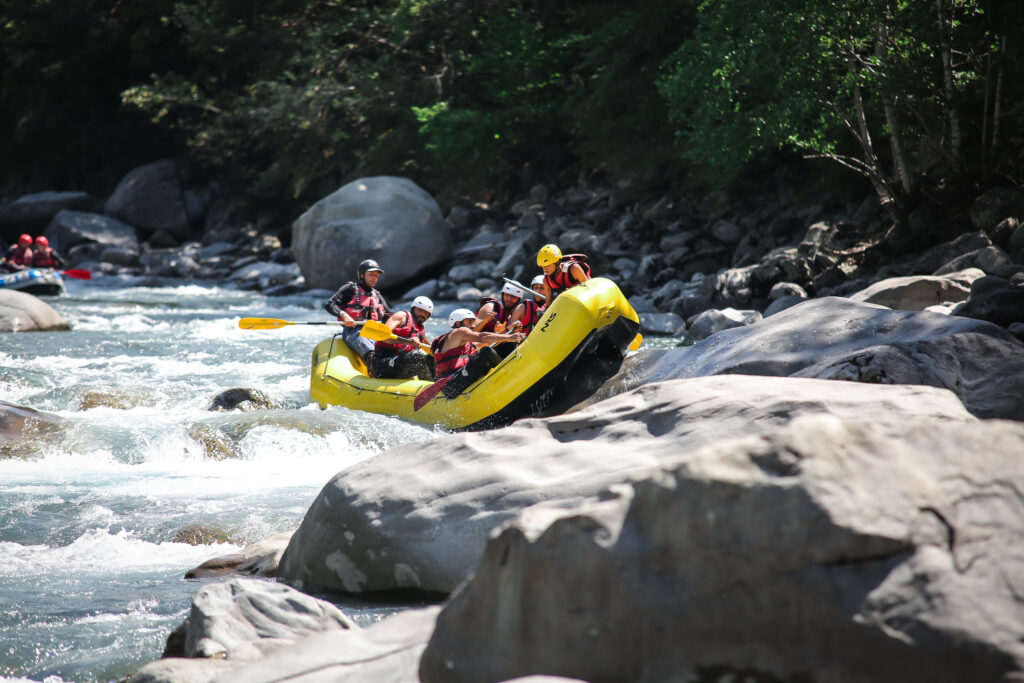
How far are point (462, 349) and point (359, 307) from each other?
1.89 metres

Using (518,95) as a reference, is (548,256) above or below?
below

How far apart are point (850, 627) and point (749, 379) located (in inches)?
66.7

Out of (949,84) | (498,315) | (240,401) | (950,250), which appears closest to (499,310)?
(498,315)

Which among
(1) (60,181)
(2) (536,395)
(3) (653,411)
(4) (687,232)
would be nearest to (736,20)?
(4) (687,232)

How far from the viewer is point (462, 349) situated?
23.5 ft

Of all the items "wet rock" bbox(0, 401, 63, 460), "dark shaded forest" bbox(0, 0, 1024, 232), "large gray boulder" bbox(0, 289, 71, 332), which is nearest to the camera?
"wet rock" bbox(0, 401, 63, 460)

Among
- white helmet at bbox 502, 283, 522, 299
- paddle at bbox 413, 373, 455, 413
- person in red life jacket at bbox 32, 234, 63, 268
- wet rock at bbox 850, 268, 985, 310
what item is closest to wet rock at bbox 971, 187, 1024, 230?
wet rock at bbox 850, 268, 985, 310

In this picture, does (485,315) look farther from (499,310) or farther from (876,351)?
(876,351)

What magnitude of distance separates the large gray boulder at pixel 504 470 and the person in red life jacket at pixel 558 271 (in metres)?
3.79

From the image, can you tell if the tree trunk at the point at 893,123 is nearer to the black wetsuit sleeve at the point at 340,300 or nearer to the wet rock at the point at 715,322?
the wet rock at the point at 715,322

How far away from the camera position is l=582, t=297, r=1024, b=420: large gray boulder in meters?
4.17

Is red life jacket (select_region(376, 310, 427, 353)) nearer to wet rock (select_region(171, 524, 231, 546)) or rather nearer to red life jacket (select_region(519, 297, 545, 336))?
red life jacket (select_region(519, 297, 545, 336))

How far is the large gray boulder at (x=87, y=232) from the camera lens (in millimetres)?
22922

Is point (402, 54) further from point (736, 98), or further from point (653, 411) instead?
point (653, 411)
